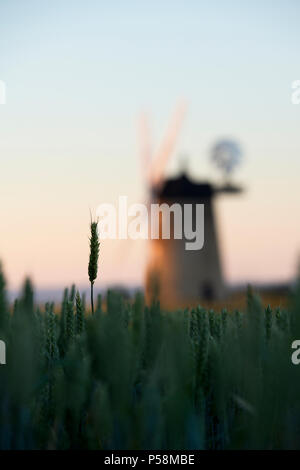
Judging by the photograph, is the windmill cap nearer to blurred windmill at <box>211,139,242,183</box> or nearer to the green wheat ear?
blurred windmill at <box>211,139,242,183</box>

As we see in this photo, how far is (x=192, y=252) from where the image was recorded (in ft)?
99.9

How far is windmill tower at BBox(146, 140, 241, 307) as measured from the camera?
29.4 meters

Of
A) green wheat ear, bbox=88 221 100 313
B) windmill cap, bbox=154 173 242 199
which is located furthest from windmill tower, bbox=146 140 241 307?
green wheat ear, bbox=88 221 100 313

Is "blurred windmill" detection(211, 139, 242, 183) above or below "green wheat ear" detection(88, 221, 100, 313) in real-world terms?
above

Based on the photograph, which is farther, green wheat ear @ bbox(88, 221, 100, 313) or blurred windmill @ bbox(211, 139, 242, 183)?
blurred windmill @ bbox(211, 139, 242, 183)

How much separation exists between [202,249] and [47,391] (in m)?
29.5

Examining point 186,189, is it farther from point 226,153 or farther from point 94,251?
point 94,251

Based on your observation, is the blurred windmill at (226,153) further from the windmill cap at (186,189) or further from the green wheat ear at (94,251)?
the green wheat ear at (94,251)

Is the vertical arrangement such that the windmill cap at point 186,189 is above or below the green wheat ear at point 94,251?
above

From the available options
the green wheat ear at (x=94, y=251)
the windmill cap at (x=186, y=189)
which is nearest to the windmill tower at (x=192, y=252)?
the windmill cap at (x=186, y=189)

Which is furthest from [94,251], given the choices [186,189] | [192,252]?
[192,252]

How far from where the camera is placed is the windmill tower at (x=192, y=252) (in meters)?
29.4
